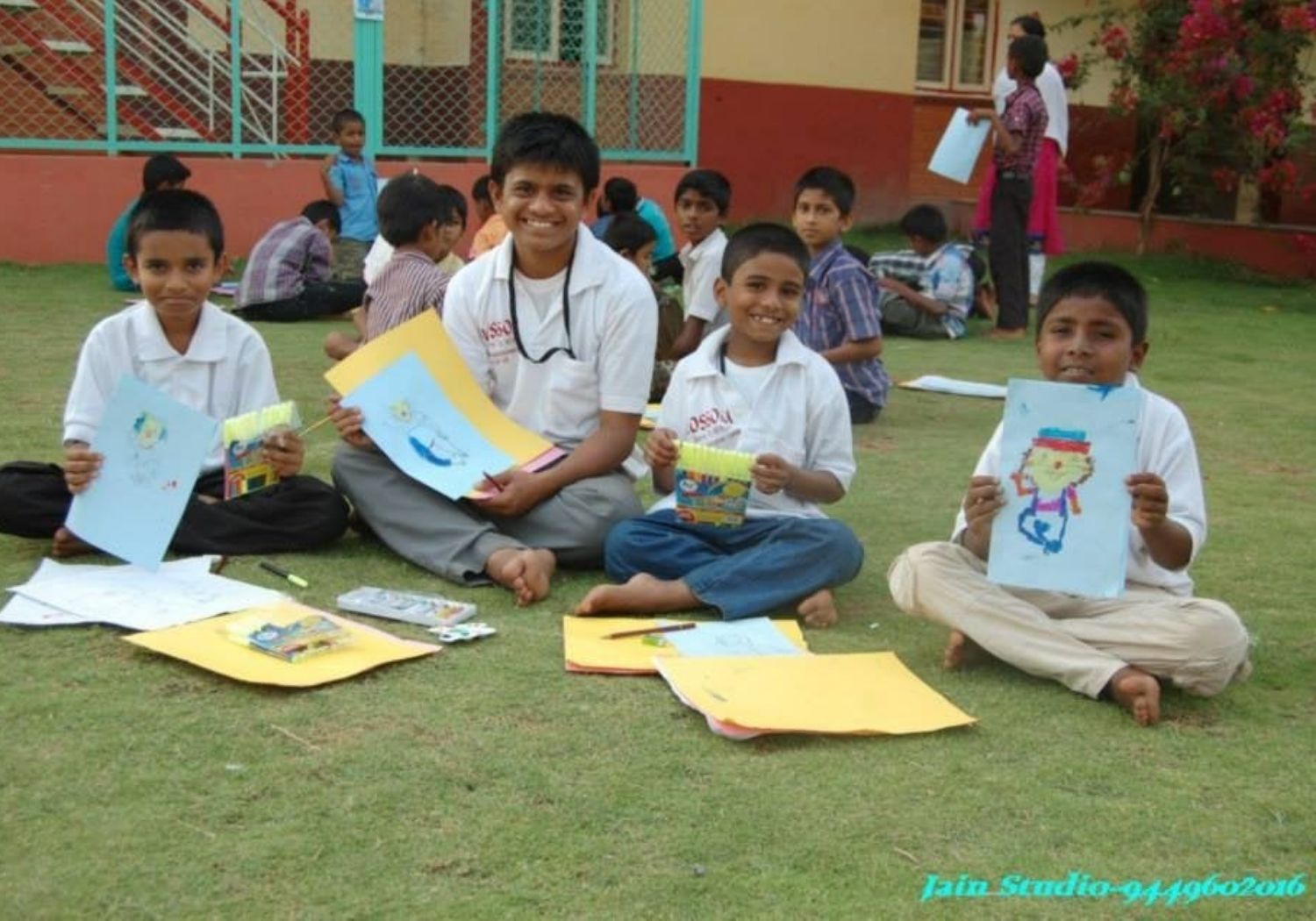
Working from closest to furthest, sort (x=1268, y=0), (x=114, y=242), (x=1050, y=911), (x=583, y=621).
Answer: (x=1050, y=911) < (x=583, y=621) < (x=114, y=242) < (x=1268, y=0)

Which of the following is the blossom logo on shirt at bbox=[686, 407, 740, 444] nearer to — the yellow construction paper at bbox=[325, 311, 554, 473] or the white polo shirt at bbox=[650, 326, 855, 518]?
the white polo shirt at bbox=[650, 326, 855, 518]

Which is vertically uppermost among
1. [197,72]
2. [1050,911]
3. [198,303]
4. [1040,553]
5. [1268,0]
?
[1268,0]

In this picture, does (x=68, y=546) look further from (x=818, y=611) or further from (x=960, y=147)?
(x=960, y=147)

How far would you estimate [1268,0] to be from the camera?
1127 centimetres

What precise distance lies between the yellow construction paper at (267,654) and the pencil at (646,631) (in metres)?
0.35

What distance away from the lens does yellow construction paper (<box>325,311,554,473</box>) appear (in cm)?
380

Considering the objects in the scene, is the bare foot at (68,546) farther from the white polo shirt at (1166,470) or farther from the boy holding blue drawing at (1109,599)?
the white polo shirt at (1166,470)

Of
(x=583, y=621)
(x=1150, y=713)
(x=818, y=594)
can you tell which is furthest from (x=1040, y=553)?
(x=583, y=621)

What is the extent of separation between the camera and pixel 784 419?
3.63 meters

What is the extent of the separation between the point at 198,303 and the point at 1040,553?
6.73 feet

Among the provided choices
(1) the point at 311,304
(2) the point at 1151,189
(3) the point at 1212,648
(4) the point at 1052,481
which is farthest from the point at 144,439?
(2) the point at 1151,189

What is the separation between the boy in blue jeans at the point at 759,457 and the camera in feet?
11.3

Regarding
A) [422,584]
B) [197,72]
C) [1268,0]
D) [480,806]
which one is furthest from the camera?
[1268,0]

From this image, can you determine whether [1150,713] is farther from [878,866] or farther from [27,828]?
[27,828]
